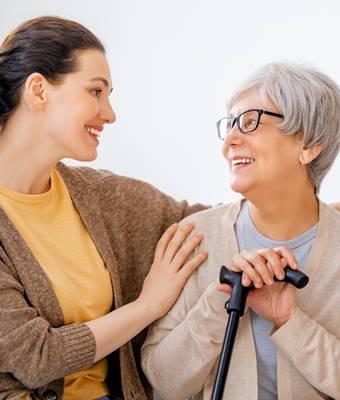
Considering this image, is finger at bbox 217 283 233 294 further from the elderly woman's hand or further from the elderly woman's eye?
the elderly woman's eye

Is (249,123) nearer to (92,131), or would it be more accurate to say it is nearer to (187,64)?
(92,131)

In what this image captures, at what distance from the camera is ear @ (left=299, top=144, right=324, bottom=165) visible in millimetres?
1598

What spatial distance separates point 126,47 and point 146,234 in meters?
0.89

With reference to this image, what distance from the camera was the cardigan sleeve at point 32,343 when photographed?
1.43 m

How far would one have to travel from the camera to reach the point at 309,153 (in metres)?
1.60

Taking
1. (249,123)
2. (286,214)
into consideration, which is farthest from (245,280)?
(249,123)

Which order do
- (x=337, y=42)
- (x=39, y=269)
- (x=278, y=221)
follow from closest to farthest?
(x=39, y=269) < (x=278, y=221) < (x=337, y=42)

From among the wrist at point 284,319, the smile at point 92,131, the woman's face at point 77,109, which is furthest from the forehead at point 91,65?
the wrist at point 284,319

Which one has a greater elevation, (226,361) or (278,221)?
(278,221)

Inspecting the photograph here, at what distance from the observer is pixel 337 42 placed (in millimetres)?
2248

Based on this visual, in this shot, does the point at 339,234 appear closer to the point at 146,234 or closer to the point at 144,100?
the point at 146,234

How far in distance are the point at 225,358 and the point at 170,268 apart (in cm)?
33

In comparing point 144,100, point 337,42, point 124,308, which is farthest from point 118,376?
point 337,42

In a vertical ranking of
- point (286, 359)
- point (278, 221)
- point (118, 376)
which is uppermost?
point (278, 221)
